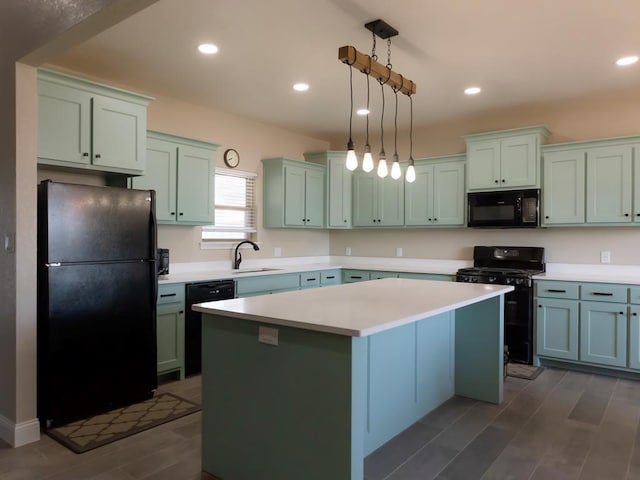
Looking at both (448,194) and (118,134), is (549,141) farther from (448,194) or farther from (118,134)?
(118,134)

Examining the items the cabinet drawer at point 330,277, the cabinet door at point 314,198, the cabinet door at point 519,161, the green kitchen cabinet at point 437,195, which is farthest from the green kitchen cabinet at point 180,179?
the cabinet door at point 519,161

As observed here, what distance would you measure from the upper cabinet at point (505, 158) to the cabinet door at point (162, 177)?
3033 mm

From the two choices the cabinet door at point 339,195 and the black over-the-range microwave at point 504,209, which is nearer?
the black over-the-range microwave at point 504,209

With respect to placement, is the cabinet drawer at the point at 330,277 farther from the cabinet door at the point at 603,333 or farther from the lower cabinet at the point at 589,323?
the cabinet door at the point at 603,333

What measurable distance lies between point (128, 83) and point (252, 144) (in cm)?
156

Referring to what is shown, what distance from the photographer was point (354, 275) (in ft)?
18.2

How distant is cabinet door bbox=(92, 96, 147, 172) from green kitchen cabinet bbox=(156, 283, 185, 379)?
102 cm

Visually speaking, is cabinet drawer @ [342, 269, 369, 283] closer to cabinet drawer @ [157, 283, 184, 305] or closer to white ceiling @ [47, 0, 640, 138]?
white ceiling @ [47, 0, 640, 138]

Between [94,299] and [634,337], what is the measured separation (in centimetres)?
421

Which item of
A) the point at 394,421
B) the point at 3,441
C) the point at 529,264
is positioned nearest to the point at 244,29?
the point at 394,421

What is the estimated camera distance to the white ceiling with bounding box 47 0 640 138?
9.07 feet

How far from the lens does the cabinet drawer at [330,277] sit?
17.6 feet

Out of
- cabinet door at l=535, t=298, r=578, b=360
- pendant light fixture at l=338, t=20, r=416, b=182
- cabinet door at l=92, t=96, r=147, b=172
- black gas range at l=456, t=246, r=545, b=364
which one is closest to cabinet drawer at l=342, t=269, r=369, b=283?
black gas range at l=456, t=246, r=545, b=364

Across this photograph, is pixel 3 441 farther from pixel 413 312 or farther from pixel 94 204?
pixel 413 312
